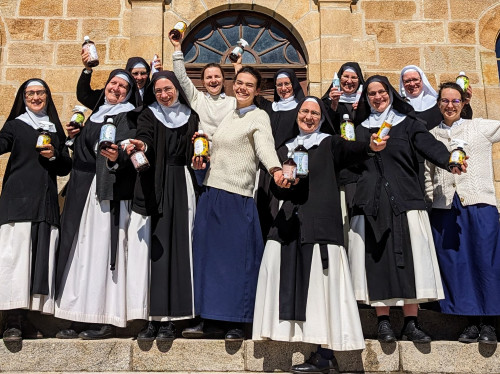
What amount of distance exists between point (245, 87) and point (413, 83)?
1.54 metres

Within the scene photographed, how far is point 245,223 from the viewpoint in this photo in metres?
4.43

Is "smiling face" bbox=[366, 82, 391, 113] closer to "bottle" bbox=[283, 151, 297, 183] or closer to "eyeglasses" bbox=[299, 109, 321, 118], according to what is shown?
"eyeglasses" bbox=[299, 109, 321, 118]

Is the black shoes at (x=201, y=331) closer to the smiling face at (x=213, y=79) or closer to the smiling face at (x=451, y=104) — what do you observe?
the smiling face at (x=213, y=79)

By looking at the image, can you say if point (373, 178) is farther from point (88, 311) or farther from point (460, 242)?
point (88, 311)

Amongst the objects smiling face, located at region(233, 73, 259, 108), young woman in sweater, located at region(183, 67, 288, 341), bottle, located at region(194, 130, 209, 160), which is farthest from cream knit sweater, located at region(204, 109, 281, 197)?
bottle, located at region(194, 130, 209, 160)

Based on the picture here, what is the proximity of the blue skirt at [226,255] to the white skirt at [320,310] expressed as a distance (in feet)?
0.55

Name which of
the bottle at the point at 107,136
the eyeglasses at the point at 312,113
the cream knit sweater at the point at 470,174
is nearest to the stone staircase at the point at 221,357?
the cream knit sweater at the point at 470,174

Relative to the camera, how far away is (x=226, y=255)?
4.36m

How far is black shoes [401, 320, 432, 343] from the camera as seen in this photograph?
167 inches

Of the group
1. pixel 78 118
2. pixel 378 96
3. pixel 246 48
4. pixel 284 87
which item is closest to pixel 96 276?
pixel 78 118

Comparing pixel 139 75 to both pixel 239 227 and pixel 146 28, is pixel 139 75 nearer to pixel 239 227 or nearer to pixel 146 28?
pixel 239 227

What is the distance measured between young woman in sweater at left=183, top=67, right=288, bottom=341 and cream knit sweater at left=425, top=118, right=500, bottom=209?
1.34 meters

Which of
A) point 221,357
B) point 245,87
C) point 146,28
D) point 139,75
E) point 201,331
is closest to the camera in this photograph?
point 221,357

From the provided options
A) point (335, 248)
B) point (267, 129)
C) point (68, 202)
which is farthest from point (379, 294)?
point (68, 202)
